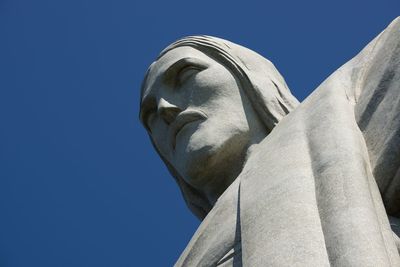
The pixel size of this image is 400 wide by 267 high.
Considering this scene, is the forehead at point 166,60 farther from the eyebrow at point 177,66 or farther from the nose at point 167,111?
the nose at point 167,111

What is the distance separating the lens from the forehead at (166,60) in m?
8.44

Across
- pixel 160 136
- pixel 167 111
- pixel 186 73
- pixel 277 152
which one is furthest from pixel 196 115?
pixel 277 152

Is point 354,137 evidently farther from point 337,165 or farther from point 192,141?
point 192,141

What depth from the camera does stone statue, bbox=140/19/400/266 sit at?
5.28 metres

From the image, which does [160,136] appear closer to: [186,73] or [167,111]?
[167,111]

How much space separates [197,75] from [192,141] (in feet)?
2.00

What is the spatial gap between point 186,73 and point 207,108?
0.42 m

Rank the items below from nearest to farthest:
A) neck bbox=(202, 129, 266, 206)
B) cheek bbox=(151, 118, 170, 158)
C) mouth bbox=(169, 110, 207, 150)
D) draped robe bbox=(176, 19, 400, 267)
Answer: draped robe bbox=(176, 19, 400, 267) < neck bbox=(202, 129, 266, 206) < mouth bbox=(169, 110, 207, 150) < cheek bbox=(151, 118, 170, 158)

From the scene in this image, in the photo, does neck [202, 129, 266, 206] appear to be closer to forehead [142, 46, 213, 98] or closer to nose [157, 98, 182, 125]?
nose [157, 98, 182, 125]

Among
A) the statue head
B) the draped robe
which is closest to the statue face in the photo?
the statue head

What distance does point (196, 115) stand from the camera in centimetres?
798

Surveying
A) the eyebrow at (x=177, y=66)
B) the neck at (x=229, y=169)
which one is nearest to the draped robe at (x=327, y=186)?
the neck at (x=229, y=169)

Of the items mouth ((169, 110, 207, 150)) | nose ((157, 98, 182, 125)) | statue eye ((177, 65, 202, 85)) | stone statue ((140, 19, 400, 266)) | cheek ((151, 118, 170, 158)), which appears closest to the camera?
stone statue ((140, 19, 400, 266))

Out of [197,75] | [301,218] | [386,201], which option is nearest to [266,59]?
[197,75]
